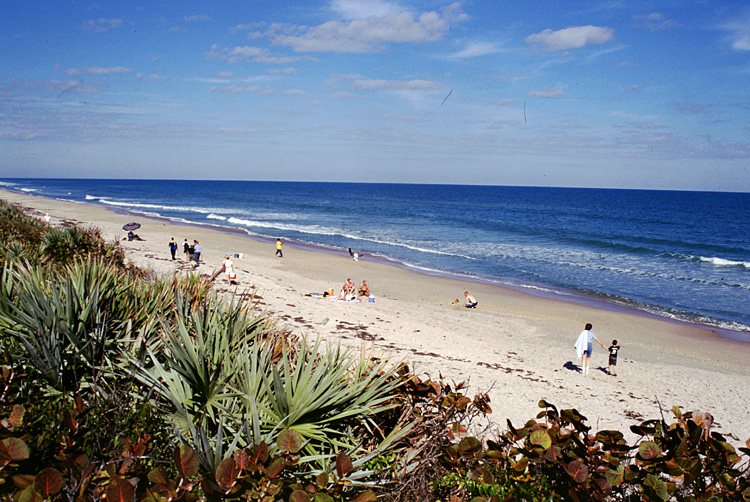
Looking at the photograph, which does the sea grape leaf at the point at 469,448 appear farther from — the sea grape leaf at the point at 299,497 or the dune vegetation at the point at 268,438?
the sea grape leaf at the point at 299,497

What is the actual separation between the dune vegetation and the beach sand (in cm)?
224

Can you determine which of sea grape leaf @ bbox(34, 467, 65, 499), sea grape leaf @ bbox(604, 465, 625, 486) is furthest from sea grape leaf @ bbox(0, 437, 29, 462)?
sea grape leaf @ bbox(604, 465, 625, 486)

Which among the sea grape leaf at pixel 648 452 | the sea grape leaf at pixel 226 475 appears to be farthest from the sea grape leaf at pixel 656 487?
the sea grape leaf at pixel 226 475

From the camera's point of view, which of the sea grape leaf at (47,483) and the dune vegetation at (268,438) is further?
the dune vegetation at (268,438)

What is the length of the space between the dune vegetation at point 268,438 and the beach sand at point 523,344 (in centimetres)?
224

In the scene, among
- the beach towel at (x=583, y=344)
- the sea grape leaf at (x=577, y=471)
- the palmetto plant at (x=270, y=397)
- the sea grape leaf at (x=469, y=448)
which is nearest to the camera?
the sea grape leaf at (x=577, y=471)

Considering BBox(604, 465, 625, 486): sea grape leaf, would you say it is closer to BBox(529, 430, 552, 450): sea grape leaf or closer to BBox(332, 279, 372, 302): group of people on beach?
BBox(529, 430, 552, 450): sea grape leaf

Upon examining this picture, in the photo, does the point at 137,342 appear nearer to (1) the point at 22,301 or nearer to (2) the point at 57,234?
(1) the point at 22,301

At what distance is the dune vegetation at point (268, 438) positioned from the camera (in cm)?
204

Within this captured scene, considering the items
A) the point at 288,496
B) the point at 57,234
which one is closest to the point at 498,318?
the point at 57,234

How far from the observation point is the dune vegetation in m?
2.04

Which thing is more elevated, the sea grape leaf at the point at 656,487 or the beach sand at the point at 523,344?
the sea grape leaf at the point at 656,487

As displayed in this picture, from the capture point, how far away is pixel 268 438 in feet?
8.28

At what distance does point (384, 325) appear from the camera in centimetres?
1384
